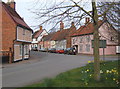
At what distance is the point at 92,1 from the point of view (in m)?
7.02

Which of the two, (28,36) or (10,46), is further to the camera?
(28,36)

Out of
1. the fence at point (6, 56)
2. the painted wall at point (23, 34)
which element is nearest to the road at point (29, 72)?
the fence at point (6, 56)

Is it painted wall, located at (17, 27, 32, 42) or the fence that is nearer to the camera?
the fence

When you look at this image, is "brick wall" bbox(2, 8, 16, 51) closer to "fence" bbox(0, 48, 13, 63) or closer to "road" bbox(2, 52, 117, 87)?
"fence" bbox(0, 48, 13, 63)

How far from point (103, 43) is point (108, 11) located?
9567 millimetres

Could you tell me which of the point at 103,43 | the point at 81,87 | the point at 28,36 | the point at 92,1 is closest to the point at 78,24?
the point at 92,1

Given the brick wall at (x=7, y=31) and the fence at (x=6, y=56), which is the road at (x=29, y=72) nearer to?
the fence at (x=6, y=56)

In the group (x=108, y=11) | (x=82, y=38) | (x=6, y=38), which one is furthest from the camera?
(x=6, y=38)

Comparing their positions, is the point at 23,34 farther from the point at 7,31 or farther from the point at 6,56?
the point at 6,56

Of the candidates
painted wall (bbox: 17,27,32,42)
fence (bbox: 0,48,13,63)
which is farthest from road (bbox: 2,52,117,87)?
painted wall (bbox: 17,27,32,42)

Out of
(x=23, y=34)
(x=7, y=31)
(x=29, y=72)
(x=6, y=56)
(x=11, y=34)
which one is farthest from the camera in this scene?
(x=23, y=34)

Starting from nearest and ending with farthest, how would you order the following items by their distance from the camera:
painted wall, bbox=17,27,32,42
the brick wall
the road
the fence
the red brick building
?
1. the road
2. the fence
3. the red brick building
4. the brick wall
5. painted wall, bbox=17,27,32,42

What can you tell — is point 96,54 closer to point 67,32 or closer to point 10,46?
point 67,32

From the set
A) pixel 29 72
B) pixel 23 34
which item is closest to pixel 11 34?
pixel 23 34
